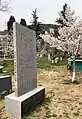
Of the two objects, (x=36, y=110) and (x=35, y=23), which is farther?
(x=35, y=23)

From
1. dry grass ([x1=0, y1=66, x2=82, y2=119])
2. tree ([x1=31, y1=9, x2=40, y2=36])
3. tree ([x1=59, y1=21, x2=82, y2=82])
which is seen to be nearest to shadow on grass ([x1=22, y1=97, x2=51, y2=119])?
dry grass ([x1=0, y1=66, x2=82, y2=119])

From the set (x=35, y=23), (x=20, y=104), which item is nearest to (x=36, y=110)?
(x=20, y=104)

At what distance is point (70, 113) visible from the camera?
5.41m

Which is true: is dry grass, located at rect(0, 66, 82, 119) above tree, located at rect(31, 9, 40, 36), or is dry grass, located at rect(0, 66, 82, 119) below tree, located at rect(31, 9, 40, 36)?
below

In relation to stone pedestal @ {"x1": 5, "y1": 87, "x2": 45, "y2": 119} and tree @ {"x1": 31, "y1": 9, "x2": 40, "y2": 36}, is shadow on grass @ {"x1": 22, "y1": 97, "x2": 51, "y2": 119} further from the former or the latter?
tree @ {"x1": 31, "y1": 9, "x2": 40, "y2": 36}

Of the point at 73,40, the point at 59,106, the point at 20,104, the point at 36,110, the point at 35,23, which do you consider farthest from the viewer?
the point at 35,23

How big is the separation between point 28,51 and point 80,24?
580cm

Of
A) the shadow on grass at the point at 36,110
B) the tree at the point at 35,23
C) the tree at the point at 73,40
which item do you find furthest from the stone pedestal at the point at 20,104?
the tree at the point at 35,23

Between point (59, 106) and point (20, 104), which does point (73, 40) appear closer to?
point (59, 106)

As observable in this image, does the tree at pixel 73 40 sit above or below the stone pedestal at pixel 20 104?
above

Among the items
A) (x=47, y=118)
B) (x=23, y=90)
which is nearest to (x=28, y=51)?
(x=23, y=90)

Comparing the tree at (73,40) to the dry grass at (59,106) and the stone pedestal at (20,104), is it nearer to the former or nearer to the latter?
the dry grass at (59,106)

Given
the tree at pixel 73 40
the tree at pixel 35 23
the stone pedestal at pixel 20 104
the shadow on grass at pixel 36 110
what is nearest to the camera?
the stone pedestal at pixel 20 104

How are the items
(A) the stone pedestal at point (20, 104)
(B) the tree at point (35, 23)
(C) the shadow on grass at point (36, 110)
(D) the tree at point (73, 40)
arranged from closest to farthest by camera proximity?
(A) the stone pedestal at point (20, 104)
(C) the shadow on grass at point (36, 110)
(D) the tree at point (73, 40)
(B) the tree at point (35, 23)
